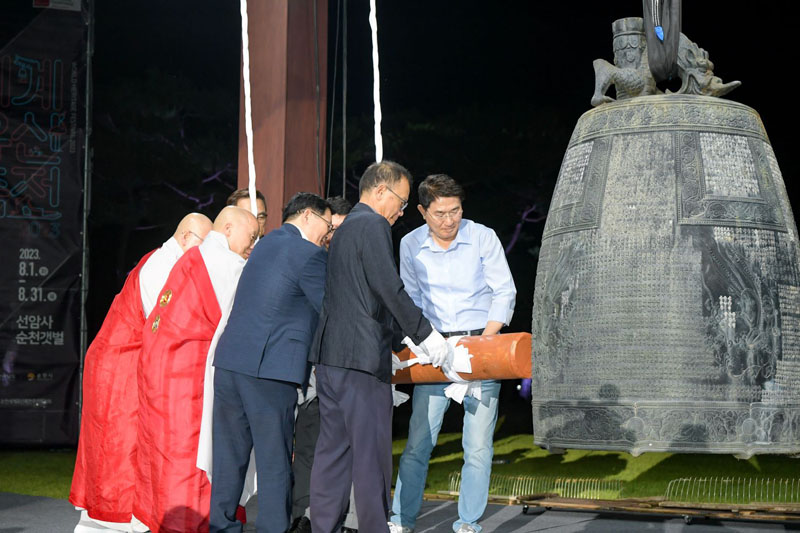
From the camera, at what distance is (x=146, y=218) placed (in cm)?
1486

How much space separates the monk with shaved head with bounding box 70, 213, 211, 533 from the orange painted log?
149cm

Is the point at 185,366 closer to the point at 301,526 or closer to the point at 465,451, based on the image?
the point at 301,526

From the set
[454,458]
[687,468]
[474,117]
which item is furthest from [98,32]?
[687,468]

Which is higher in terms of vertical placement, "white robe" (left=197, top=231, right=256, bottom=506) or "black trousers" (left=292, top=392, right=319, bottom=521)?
"white robe" (left=197, top=231, right=256, bottom=506)

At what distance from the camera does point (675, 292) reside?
2527 millimetres

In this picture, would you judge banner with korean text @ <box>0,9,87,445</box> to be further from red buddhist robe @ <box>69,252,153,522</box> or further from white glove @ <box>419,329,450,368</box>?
white glove @ <box>419,329,450,368</box>

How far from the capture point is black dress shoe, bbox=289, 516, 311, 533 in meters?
4.09

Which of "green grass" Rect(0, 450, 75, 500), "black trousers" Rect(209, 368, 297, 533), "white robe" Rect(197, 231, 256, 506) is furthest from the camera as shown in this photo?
"green grass" Rect(0, 450, 75, 500)

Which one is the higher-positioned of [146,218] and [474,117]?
[474,117]

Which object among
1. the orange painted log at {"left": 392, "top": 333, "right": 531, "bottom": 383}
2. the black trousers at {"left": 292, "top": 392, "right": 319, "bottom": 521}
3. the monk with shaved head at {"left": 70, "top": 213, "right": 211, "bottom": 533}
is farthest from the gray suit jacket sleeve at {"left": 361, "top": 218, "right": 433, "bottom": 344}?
the monk with shaved head at {"left": 70, "top": 213, "right": 211, "bottom": 533}

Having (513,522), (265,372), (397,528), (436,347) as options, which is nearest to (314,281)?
(265,372)

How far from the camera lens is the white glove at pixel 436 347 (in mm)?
3344

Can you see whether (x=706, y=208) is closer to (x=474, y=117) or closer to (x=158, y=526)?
(x=158, y=526)

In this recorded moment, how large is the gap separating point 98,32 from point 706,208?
13407 mm
